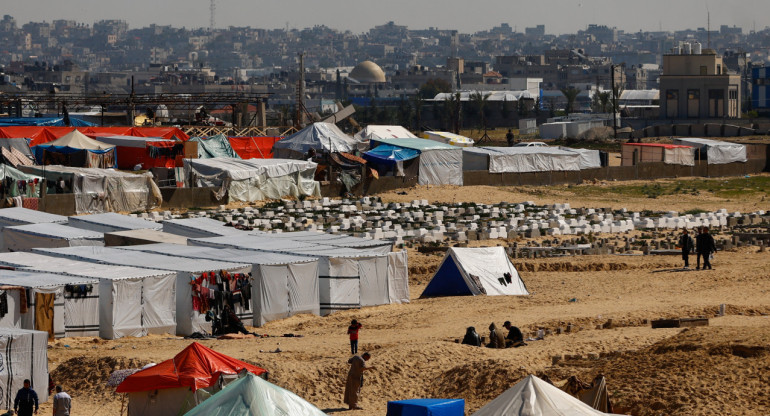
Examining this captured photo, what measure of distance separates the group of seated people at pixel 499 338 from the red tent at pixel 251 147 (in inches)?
1434

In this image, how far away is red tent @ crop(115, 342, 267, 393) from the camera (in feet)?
55.1

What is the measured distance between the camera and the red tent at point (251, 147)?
5653 cm

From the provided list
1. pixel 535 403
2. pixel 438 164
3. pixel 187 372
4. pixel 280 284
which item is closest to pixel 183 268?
pixel 280 284

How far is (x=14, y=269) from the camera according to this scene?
23.9 meters

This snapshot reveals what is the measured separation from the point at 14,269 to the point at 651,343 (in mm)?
11526

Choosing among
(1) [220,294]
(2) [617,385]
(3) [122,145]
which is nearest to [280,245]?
(1) [220,294]

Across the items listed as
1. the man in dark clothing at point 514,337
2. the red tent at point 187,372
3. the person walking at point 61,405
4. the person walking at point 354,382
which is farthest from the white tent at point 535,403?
the man in dark clothing at point 514,337

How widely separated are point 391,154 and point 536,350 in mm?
31987

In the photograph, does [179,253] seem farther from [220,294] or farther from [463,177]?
[463,177]

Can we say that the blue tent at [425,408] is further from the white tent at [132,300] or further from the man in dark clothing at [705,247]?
the man in dark clothing at [705,247]

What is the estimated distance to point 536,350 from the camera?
65.1 ft

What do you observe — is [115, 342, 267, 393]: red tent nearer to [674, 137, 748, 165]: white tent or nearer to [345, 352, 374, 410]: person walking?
[345, 352, 374, 410]: person walking

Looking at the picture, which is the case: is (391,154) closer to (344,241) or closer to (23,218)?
(23,218)

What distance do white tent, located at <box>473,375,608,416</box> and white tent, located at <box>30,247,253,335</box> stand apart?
958 centimetres
